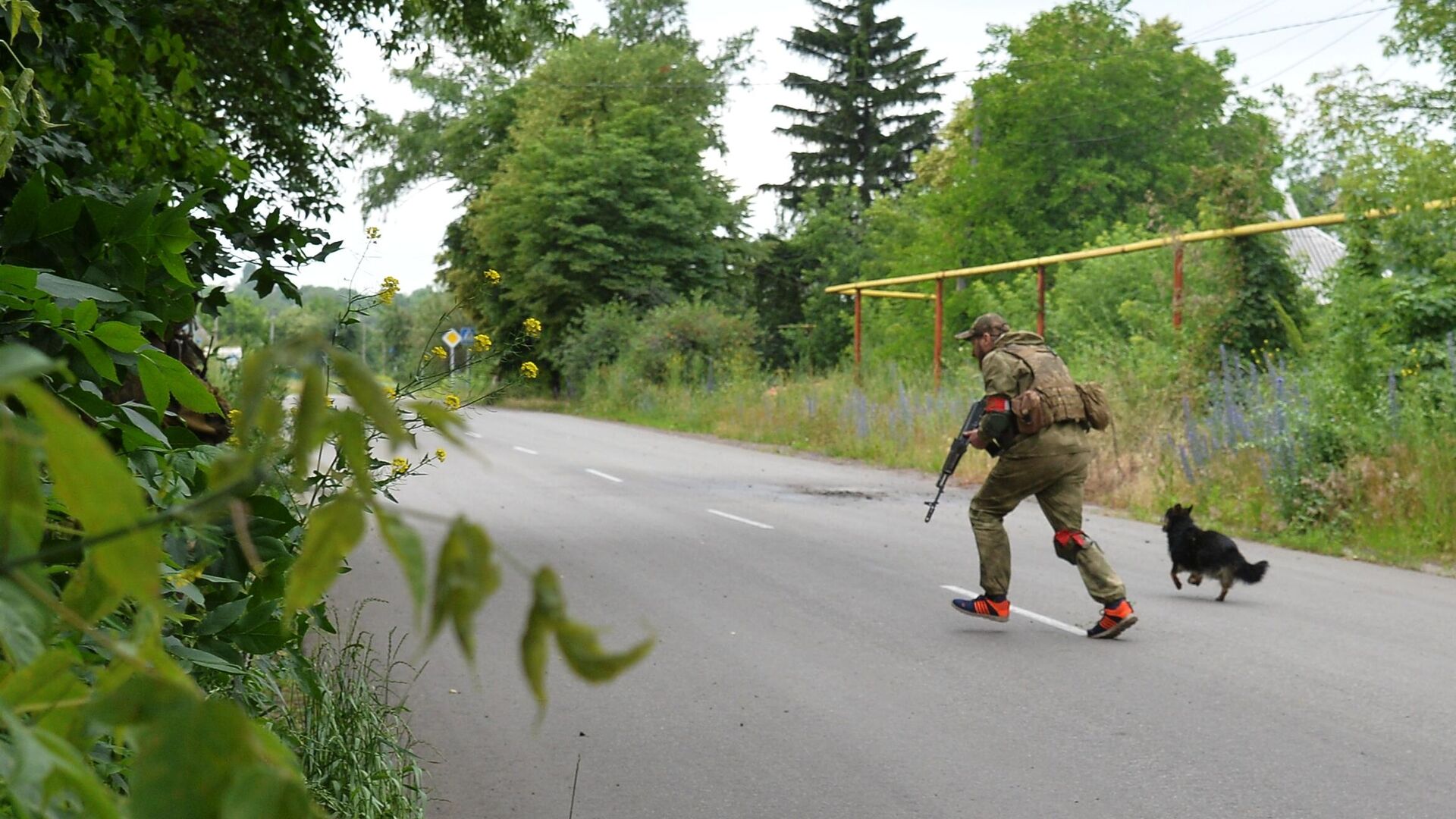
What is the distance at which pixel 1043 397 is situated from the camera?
830 cm

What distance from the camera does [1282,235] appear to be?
57.3 feet

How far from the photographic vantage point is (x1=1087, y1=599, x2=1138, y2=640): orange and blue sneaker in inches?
314

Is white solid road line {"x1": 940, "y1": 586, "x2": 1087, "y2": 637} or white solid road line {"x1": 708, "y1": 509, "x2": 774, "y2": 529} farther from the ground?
white solid road line {"x1": 708, "y1": 509, "x2": 774, "y2": 529}

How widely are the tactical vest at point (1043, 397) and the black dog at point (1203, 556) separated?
1.52 meters

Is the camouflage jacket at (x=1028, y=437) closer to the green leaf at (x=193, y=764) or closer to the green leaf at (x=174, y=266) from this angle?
the green leaf at (x=174, y=266)

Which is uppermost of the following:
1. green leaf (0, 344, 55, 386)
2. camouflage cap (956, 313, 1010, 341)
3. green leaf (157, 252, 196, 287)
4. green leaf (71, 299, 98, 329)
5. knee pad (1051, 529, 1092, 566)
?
camouflage cap (956, 313, 1010, 341)

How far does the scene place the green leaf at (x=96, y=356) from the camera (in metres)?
2.06

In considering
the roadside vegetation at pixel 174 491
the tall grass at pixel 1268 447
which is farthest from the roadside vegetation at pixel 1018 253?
the roadside vegetation at pixel 174 491

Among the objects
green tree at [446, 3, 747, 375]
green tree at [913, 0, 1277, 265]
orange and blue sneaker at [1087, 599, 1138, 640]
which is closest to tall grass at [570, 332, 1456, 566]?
orange and blue sneaker at [1087, 599, 1138, 640]

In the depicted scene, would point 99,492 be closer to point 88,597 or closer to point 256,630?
point 88,597

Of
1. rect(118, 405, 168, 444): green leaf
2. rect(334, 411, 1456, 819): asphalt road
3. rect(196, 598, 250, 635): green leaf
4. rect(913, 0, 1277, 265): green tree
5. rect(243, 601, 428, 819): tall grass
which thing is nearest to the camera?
rect(118, 405, 168, 444): green leaf

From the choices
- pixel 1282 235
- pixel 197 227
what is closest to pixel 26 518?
pixel 197 227

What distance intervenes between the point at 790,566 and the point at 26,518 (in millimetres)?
10164

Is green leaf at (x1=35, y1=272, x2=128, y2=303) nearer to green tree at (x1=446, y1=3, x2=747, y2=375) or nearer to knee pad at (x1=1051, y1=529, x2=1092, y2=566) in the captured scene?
knee pad at (x1=1051, y1=529, x2=1092, y2=566)
